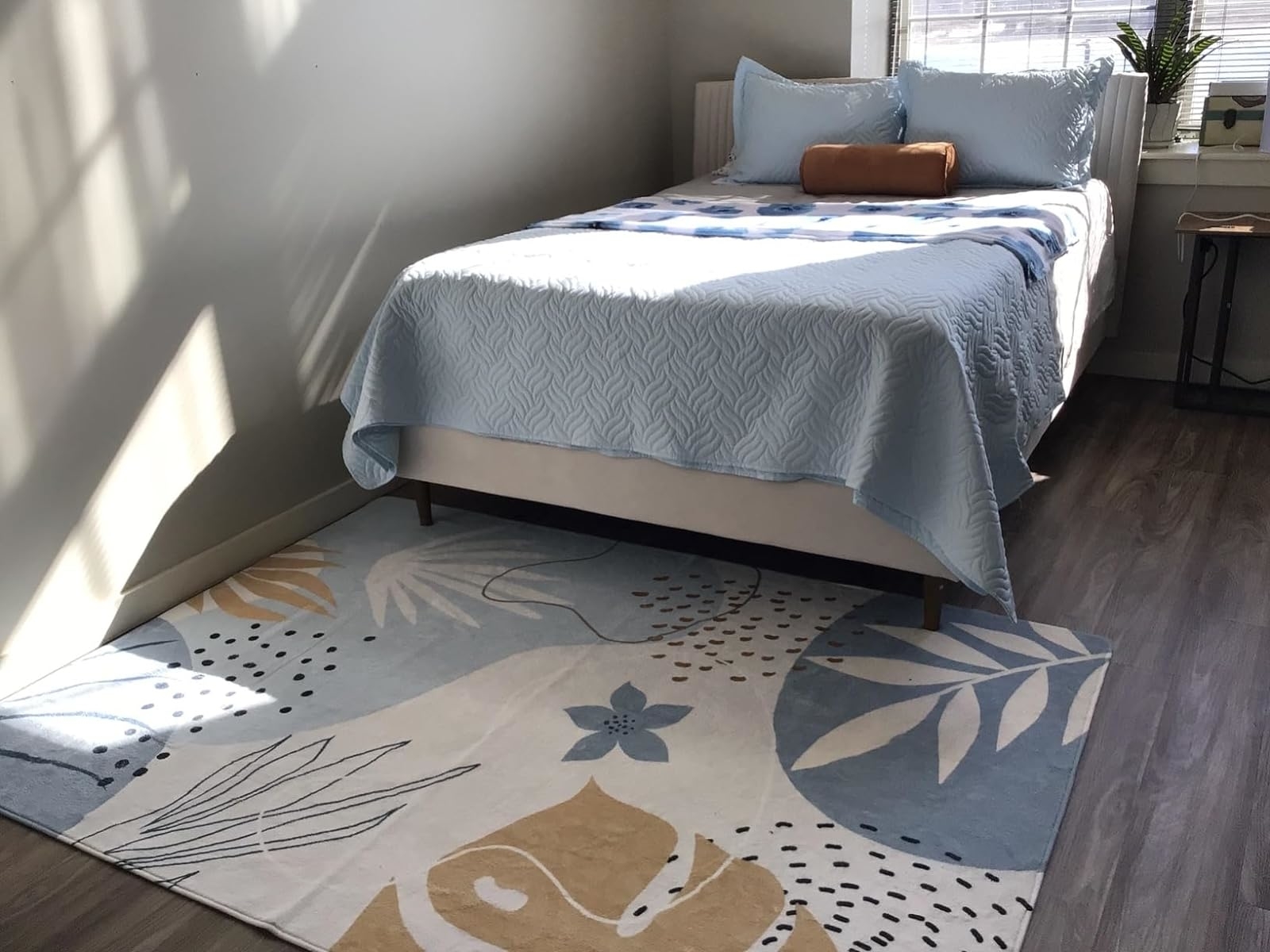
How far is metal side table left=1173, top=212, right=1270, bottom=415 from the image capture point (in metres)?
3.34

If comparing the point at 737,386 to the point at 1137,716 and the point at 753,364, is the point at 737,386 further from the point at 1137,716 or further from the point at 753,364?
the point at 1137,716

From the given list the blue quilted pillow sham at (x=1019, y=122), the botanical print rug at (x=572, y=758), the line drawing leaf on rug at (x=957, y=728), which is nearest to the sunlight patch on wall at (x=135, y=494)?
the botanical print rug at (x=572, y=758)

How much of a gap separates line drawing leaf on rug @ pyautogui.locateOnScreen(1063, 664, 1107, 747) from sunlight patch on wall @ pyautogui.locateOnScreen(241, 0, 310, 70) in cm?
225

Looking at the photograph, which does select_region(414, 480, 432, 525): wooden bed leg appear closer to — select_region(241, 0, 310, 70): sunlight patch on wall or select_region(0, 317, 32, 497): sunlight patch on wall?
select_region(0, 317, 32, 497): sunlight patch on wall

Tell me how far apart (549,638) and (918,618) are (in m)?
0.78

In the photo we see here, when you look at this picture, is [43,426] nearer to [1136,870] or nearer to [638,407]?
[638,407]

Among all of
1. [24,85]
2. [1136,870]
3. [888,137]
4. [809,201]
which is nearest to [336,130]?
[24,85]

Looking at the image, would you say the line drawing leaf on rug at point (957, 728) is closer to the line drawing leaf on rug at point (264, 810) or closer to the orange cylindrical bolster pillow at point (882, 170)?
the line drawing leaf on rug at point (264, 810)

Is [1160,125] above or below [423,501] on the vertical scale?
above

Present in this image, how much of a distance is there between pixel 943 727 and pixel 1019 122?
2.13 metres

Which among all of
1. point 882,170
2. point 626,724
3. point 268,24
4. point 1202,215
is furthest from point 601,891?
point 1202,215

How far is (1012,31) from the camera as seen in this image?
3.98 meters

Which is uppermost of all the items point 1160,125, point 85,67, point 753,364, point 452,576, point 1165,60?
point 85,67

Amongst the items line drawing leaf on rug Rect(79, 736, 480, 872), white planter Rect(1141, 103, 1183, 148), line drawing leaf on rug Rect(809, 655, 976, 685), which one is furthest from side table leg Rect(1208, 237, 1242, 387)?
line drawing leaf on rug Rect(79, 736, 480, 872)
